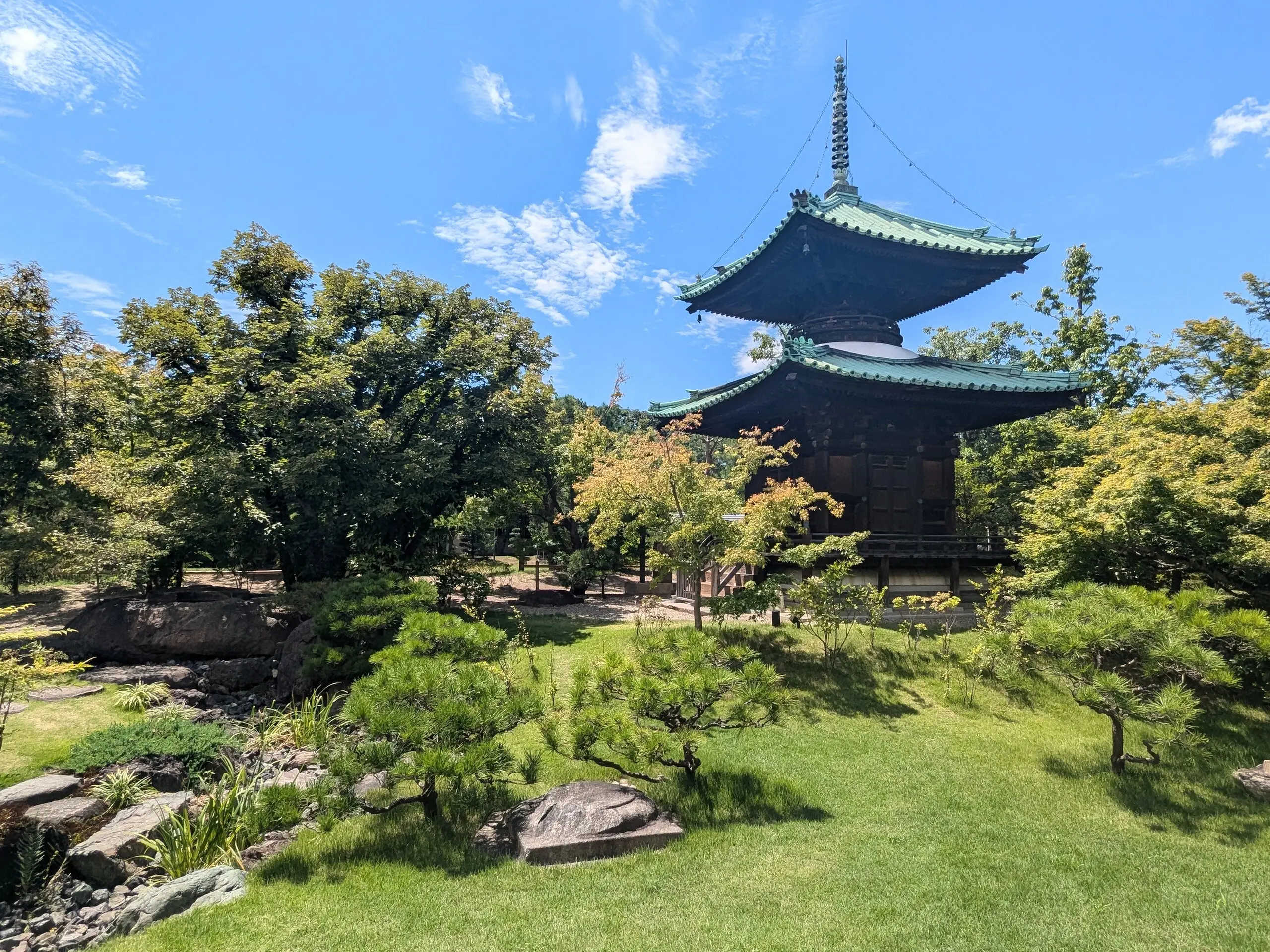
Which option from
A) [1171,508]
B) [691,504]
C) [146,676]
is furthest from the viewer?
[146,676]

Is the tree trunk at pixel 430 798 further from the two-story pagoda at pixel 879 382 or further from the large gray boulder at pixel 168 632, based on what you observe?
the two-story pagoda at pixel 879 382

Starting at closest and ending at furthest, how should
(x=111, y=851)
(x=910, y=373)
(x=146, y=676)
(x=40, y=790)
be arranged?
(x=111, y=851) → (x=40, y=790) → (x=146, y=676) → (x=910, y=373)

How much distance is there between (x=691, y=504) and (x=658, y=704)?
4.94 meters

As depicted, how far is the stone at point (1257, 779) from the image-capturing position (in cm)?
696

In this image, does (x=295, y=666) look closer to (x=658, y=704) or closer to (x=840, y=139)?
(x=658, y=704)

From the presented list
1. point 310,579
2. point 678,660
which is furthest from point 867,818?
point 310,579

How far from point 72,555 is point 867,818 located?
1625cm

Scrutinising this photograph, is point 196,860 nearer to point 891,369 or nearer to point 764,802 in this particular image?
point 764,802

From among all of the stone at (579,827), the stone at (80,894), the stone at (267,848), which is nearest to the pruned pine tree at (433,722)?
the stone at (579,827)

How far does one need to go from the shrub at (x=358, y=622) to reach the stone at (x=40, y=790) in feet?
12.8

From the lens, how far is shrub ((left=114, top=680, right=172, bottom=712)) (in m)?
10.8

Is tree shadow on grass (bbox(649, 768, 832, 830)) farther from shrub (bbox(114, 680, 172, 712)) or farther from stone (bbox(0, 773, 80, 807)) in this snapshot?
shrub (bbox(114, 680, 172, 712))

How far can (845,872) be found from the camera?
544 centimetres

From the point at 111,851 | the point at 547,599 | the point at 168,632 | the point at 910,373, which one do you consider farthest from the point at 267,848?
the point at 547,599
